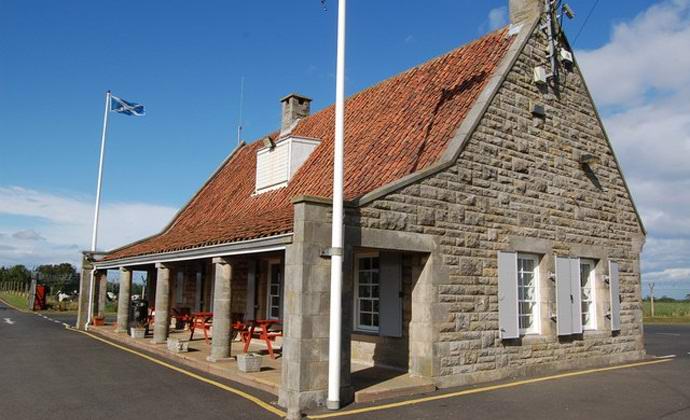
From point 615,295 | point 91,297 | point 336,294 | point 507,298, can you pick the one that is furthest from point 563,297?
point 91,297

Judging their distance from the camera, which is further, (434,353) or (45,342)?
(45,342)

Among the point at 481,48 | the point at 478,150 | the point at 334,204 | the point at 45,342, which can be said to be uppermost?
the point at 481,48

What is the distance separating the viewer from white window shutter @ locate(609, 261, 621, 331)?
12938 millimetres

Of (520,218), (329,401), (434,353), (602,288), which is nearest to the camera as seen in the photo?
(329,401)

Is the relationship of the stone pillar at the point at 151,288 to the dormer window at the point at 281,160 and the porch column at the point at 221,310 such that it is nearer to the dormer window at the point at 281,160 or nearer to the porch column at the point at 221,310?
the dormer window at the point at 281,160

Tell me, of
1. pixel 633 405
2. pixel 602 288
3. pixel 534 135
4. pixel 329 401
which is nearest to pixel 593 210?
pixel 602 288

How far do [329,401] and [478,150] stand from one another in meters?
5.54

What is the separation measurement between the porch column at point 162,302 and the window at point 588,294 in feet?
32.6

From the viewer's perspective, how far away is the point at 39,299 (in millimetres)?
34375

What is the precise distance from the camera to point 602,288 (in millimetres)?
12969

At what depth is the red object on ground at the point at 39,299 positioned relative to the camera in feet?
112

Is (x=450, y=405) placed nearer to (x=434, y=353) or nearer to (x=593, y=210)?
(x=434, y=353)

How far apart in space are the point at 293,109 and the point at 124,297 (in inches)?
326

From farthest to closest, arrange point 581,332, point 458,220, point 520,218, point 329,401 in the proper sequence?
point 581,332
point 520,218
point 458,220
point 329,401
